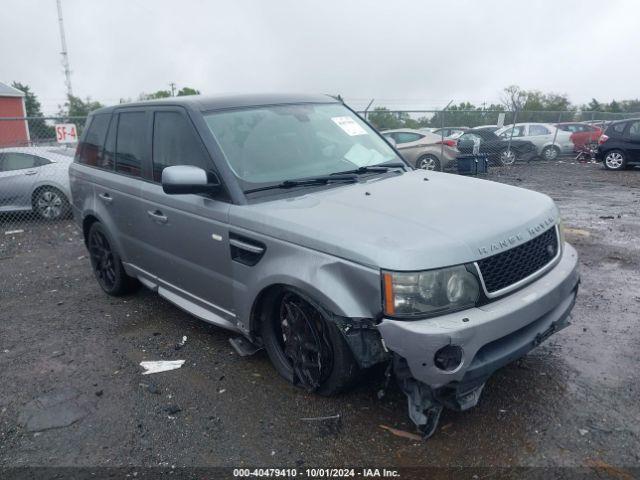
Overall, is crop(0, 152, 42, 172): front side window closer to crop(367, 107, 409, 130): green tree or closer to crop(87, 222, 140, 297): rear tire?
crop(87, 222, 140, 297): rear tire

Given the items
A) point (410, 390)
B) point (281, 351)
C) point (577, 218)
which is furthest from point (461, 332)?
point (577, 218)

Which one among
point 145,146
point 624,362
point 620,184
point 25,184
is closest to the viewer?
point 624,362

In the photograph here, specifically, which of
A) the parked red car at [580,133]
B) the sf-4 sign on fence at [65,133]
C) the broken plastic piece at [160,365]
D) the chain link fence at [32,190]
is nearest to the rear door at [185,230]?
the broken plastic piece at [160,365]

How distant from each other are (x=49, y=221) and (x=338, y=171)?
827cm

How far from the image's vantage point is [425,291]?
2.67m

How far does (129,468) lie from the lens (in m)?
2.94

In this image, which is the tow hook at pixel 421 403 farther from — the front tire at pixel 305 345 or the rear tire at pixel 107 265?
the rear tire at pixel 107 265

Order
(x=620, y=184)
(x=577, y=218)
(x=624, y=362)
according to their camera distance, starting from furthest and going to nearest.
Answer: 1. (x=620, y=184)
2. (x=577, y=218)
3. (x=624, y=362)

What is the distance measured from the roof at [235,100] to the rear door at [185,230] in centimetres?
11

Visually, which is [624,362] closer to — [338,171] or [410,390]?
[410,390]

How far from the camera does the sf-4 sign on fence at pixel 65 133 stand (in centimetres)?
1272

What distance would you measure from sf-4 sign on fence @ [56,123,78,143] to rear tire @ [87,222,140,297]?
8210 millimetres

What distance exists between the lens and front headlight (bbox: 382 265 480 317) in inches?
104

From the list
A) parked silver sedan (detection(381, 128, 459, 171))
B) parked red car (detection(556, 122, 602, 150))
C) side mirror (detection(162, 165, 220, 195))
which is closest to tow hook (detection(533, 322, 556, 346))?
side mirror (detection(162, 165, 220, 195))
